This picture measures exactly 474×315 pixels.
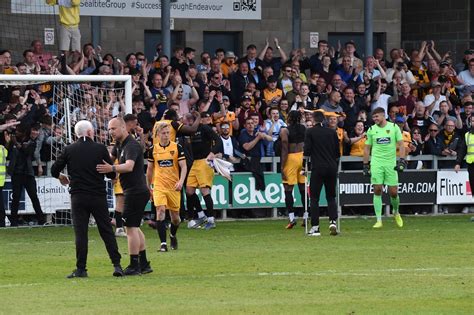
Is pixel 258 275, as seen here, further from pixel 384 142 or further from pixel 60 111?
pixel 60 111

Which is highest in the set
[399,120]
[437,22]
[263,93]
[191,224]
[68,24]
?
[437,22]

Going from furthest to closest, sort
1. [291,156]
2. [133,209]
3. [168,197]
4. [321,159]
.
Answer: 1. [291,156]
2. [321,159]
3. [168,197]
4. [133,209]

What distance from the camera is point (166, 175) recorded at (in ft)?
60.8

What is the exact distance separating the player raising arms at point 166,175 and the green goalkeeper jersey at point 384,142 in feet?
17.4

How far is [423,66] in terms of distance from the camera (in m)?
30.8

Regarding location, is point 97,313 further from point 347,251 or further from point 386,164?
point 386,164

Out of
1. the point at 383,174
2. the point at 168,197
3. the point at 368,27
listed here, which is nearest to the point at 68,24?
the point at 383,174

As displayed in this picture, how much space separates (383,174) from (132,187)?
861cm

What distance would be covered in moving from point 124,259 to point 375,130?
7.02 meters

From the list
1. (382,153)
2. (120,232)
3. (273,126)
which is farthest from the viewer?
(273,126)

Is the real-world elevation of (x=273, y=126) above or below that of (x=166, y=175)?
above

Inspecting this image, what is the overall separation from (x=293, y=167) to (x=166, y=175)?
584 cm

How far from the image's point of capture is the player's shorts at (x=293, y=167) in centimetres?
2395

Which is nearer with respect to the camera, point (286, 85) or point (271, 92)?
point (271, 92)
